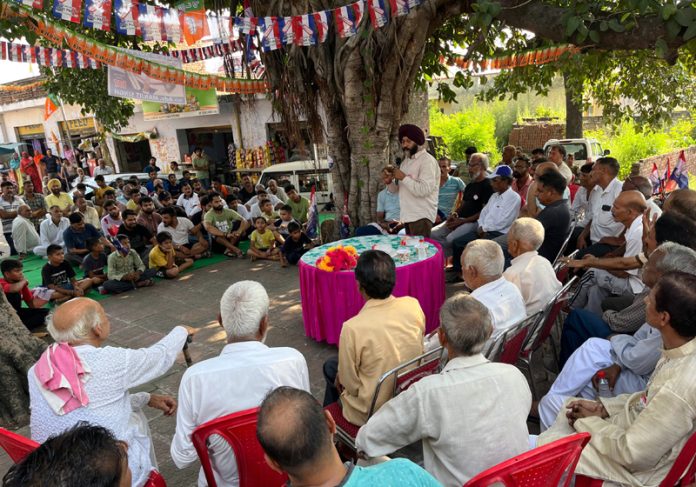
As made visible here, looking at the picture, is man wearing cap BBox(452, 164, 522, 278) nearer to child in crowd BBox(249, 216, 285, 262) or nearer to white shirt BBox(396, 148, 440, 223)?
white shirt BBox(396, 148, 440, 223)

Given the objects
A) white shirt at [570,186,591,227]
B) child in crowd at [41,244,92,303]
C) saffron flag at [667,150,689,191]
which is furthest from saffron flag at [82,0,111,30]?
saffron flag at [667,150,689,191]

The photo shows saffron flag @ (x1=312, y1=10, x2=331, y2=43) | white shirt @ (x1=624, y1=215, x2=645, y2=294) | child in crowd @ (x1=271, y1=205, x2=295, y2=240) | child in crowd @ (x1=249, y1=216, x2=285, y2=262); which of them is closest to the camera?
white shirt @ (x1=624, y1=215, x2=645, y2=294)

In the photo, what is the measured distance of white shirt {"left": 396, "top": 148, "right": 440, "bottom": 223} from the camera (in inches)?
235

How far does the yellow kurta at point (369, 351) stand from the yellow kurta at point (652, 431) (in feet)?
3.38

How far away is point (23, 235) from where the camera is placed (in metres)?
10.1

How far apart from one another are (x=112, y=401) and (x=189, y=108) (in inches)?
684

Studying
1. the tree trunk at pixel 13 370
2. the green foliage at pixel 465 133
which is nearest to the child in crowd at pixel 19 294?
the tree trunk at pixel 13 370

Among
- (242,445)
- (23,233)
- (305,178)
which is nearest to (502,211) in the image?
(242,445)

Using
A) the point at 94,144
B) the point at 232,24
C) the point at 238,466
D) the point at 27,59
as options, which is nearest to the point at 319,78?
the point at 232,24

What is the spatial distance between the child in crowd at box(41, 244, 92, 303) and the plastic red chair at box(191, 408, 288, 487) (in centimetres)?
591

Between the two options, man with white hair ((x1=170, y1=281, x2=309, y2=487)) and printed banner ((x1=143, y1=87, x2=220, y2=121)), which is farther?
printed banner ((x1=143, y1=87, x2=220, y2=121))

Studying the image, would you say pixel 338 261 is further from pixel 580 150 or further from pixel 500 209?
pixel 580 150

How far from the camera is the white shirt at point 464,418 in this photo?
76.5 inches

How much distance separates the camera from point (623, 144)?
15.6 metres
